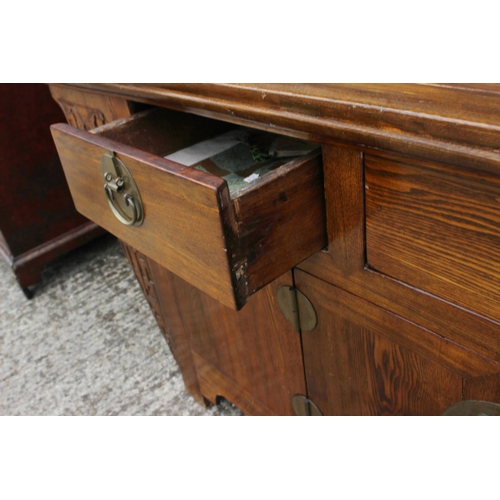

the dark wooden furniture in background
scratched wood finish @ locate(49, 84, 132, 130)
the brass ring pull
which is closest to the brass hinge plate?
the brass ring pull

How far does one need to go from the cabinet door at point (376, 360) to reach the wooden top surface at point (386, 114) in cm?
23

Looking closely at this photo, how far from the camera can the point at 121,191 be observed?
63 centimetres

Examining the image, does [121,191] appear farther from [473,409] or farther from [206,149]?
[473,409]

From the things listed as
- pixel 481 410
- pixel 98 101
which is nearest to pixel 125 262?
pixel 98 101

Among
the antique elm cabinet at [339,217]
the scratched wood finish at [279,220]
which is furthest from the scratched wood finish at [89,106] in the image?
the scratched wood finish at [279,220]

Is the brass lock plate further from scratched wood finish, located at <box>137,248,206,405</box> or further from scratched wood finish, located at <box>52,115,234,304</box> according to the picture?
scratched wood finish, located at <box>137,248,206,405</box>

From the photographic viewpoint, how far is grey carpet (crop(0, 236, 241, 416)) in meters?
1.31

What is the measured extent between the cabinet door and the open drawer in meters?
0.11

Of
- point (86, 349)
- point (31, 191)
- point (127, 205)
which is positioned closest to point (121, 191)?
point (127, 205)

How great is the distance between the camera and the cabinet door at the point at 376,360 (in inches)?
23.8

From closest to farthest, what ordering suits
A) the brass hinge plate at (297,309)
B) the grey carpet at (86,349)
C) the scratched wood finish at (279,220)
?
the scratched wood finish at (279,220) < the brass hinge plate at (297,309) < the grey carpet at (86,349)

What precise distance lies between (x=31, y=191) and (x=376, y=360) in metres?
1.25

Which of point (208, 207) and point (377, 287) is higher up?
point (208, 207)

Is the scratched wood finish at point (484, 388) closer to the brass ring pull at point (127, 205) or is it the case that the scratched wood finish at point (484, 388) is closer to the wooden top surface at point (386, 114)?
the wooden top surface at point (386, 114)
